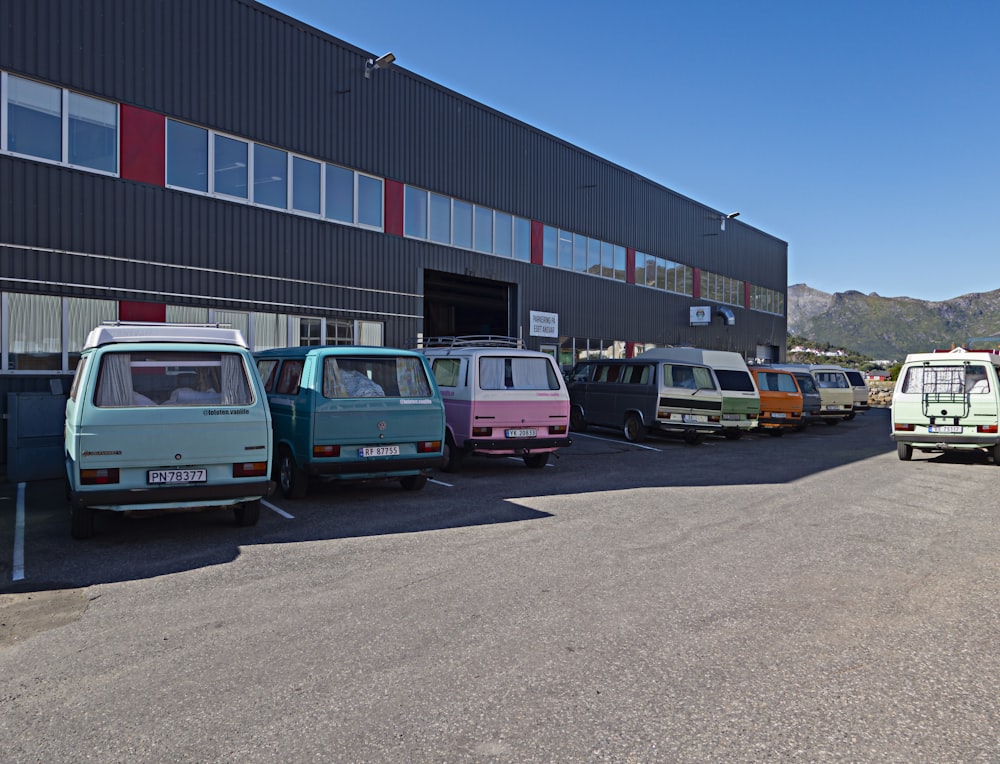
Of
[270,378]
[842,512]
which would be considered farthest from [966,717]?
[270,378]

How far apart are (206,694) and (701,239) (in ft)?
107

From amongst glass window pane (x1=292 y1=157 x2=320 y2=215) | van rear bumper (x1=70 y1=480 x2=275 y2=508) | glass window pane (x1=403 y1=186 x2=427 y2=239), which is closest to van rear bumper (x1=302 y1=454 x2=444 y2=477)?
van rear bumper (x1=70 y1=480 x2=275 y2=508)

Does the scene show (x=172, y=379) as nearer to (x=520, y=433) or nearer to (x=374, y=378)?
(x=374, y=378)

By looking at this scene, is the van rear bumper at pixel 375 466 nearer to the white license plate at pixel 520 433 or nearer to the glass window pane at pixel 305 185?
the white license plate at pixel 520 433

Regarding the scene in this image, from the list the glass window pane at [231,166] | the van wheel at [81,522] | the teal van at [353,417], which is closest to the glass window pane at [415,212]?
the glass window pane at [231,166]

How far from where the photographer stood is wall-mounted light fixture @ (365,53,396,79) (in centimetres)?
1709

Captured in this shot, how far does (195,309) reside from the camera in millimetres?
14242

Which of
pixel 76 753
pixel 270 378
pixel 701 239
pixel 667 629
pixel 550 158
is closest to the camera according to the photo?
pixel 76 753

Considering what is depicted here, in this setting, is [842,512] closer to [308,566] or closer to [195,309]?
[308,566]

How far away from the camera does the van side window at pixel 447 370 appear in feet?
37.9

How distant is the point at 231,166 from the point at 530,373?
785cm

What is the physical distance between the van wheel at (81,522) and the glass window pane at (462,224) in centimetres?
1450

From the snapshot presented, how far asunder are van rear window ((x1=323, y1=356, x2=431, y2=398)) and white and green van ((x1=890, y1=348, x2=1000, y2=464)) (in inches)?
348

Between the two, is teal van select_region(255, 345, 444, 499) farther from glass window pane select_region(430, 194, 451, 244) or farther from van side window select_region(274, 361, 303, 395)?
glass window pane select_region(430, 194, 451, 244)
